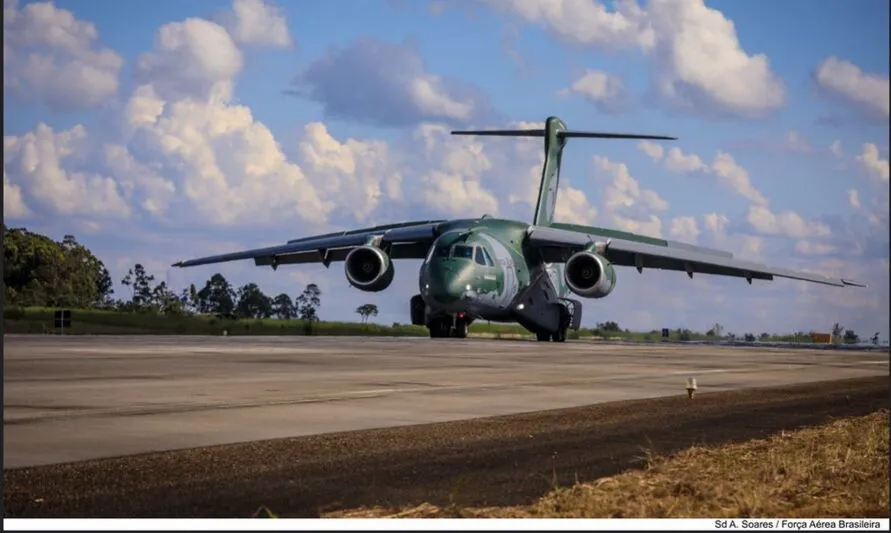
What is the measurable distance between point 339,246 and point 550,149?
1332 cm

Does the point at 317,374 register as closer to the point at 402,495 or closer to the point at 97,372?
the point at 97,372

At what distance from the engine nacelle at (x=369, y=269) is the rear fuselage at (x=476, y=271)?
7.79ft

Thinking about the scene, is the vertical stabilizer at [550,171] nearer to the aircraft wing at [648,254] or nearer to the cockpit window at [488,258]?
the aircraft wing at [648,254]

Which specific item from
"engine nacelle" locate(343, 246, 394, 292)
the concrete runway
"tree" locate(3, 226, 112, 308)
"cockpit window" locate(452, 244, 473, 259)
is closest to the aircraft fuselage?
"cockpit window" locate(452, 244, 473, 259)

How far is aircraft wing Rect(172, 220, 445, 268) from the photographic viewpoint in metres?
51.1

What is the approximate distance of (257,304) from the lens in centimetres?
10288

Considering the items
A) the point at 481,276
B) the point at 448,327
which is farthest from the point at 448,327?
the point at 481,276

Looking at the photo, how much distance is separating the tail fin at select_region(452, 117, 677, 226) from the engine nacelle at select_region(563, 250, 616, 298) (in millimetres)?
10983

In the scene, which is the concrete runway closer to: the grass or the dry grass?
the dry grass

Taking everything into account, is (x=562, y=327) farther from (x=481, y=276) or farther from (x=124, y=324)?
(x=124, y=324)

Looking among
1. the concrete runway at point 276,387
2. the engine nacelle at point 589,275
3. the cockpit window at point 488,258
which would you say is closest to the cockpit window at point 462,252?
the cockpit window at point 488,258

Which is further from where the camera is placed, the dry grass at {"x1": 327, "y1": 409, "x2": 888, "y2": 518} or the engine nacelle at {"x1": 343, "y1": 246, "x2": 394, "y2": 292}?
the engine nacelle at {"x1": 343, "y1": 246, "x2": 394, "y2": 292}

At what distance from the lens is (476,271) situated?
44375 mm

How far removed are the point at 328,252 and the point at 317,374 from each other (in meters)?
31.6
